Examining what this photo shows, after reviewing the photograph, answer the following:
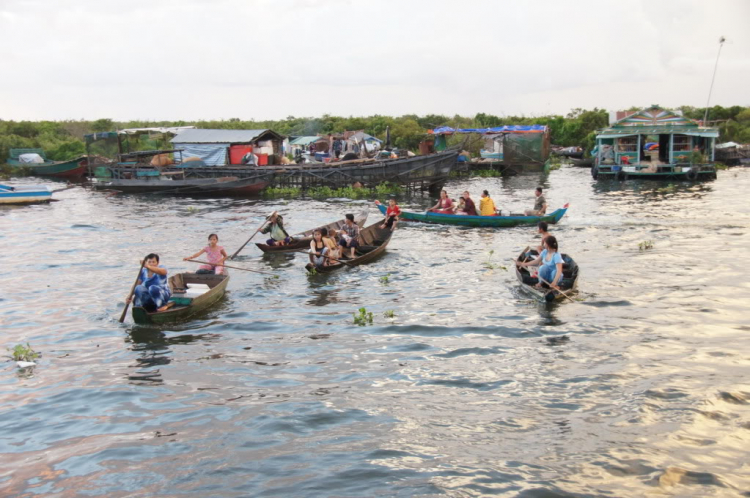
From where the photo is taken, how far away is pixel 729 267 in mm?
17031

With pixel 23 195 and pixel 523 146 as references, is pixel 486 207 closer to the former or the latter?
pixel 23 195

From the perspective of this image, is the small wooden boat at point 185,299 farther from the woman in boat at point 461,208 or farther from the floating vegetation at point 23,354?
the woman in boat at point 461,208

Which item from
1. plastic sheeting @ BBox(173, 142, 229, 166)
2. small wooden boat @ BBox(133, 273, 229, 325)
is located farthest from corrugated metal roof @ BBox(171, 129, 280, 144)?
small wooden boat @ BBox(133, 273, 229, 325)

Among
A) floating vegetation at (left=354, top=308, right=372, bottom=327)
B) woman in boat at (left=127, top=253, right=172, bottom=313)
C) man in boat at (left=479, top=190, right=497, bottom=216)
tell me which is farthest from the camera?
man in boat at (left=479, top=190, right=497, bottom=216)

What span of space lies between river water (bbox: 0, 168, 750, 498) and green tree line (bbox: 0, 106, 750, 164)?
4246cm

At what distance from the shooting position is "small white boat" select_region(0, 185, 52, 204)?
116ft

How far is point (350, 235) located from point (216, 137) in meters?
25.1

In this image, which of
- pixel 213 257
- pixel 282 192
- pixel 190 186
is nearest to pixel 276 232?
pixel 213 257

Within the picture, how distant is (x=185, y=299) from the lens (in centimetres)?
1314

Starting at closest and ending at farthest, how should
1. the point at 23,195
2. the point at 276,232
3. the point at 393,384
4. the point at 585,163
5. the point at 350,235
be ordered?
1. the point at 393,384
2. the point at 350,235
3. the point at 276,232
4. the point at 23,195
5. the point at 585,163

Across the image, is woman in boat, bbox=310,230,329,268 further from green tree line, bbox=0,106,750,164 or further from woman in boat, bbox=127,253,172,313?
green tree line, bbox=0,106,750,164

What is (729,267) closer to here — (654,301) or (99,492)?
(654,301)

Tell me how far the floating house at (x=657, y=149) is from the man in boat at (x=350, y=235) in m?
27.8

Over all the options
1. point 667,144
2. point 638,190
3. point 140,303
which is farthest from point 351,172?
point 140,303
